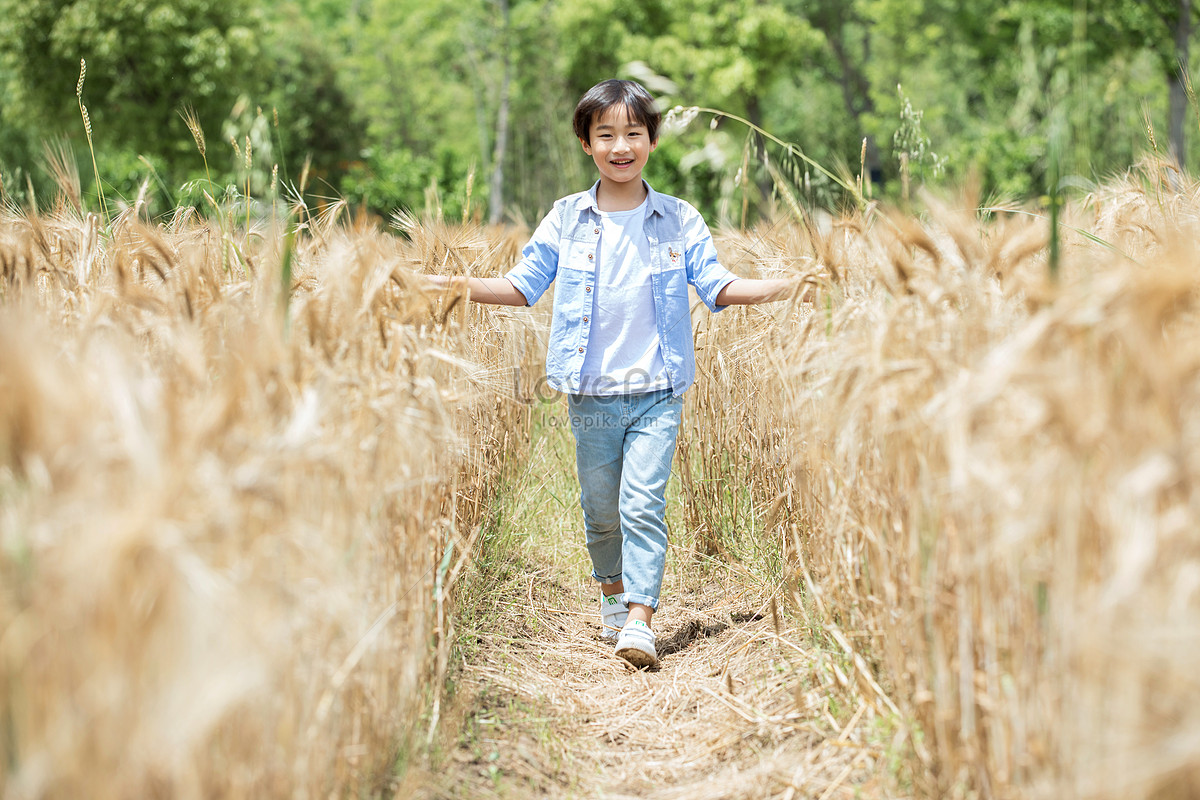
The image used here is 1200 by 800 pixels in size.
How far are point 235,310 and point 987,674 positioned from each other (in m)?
1.33

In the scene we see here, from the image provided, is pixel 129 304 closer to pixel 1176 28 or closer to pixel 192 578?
pixel 192 578

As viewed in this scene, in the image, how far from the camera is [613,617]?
7.97ft

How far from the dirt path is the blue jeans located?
244mm

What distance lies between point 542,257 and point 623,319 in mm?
A: 291

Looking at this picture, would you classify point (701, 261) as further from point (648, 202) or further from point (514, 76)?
point (514, 76)

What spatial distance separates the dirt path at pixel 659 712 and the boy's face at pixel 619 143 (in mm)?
1233

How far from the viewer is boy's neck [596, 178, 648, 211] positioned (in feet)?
7.88

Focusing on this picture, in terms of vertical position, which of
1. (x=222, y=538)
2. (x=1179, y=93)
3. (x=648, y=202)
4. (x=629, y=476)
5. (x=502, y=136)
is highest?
(x=1179, y=93)

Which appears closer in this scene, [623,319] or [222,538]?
[222,538]

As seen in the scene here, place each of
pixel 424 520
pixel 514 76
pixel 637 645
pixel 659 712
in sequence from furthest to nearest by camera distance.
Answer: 1. pixel 514 76
2. pixel 637 645
3. pixel 659 712
4. pixel 424 520

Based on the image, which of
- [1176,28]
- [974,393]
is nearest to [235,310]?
[974,393]

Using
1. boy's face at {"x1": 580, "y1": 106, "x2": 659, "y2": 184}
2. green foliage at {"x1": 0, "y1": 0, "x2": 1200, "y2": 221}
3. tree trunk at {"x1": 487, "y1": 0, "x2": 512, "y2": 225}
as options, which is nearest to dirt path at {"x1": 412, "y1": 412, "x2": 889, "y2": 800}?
boy's face at {"x1": 580, "y1": 106, "x2": 659, "y2": 184}

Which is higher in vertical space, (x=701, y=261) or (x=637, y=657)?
(x=701, y=261)

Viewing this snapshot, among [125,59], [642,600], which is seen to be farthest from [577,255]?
[125,59]
